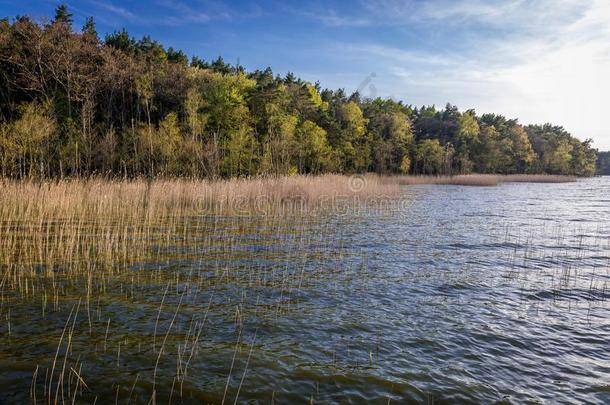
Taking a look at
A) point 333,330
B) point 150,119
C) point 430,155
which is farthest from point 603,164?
point 333,330

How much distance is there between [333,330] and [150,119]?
3951cm

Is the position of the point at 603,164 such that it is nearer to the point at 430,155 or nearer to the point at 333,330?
the point at 430,155

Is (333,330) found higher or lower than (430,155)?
lower

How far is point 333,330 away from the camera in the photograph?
17.9ft

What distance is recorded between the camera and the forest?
91.0ft

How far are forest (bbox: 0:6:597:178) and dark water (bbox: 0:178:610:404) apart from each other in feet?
37.8

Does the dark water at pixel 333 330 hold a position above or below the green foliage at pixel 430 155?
below

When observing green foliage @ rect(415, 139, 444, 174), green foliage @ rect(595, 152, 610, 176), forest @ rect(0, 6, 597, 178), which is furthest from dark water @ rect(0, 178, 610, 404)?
green foliage @ rect(595, 152, 610, 176)

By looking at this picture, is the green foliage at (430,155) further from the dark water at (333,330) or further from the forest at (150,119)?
the dark water at (333,330)

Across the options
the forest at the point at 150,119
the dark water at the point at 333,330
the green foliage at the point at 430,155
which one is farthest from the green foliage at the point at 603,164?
the dark water at the point at 333,330

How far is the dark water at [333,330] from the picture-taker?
402 cm

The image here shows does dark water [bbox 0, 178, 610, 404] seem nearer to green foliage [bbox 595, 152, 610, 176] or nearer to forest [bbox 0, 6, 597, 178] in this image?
forest [bbox 0, 6, 597, 178]

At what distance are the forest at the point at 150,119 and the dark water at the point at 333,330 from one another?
37.8ft

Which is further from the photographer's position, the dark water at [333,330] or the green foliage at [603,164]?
the green foliage at [603,164]
